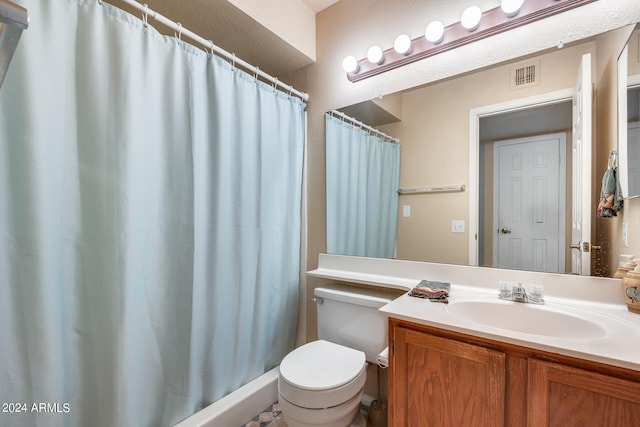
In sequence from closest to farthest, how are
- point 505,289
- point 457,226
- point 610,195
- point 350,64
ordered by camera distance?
point 610,195 < point 505,289 < point 457,226 < point 350,64

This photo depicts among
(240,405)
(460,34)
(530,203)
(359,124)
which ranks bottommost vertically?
(240,405)

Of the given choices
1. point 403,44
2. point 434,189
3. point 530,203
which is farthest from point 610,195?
point 403,44

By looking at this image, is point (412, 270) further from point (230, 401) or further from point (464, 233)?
point (230, 401)

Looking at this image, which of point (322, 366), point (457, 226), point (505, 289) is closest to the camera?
point (505, 289)

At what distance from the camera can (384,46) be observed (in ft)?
5.24

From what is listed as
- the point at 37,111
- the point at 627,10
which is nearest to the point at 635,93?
the point at 627,10

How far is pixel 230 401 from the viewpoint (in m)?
1.47

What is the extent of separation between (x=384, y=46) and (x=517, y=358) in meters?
1.57

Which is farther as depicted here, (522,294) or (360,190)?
(360,190)

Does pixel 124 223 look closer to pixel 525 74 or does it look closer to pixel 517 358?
pixel 517 358

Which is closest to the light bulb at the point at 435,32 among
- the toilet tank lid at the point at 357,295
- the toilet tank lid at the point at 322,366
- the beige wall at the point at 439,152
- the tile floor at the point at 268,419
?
the beige wall at the point at 439,152

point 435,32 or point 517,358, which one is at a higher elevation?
point 435,32

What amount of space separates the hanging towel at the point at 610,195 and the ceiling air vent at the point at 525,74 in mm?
467

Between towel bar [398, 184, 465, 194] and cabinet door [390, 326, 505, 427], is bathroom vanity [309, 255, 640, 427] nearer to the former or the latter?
cabinet door [390, 326, 505, 427]
